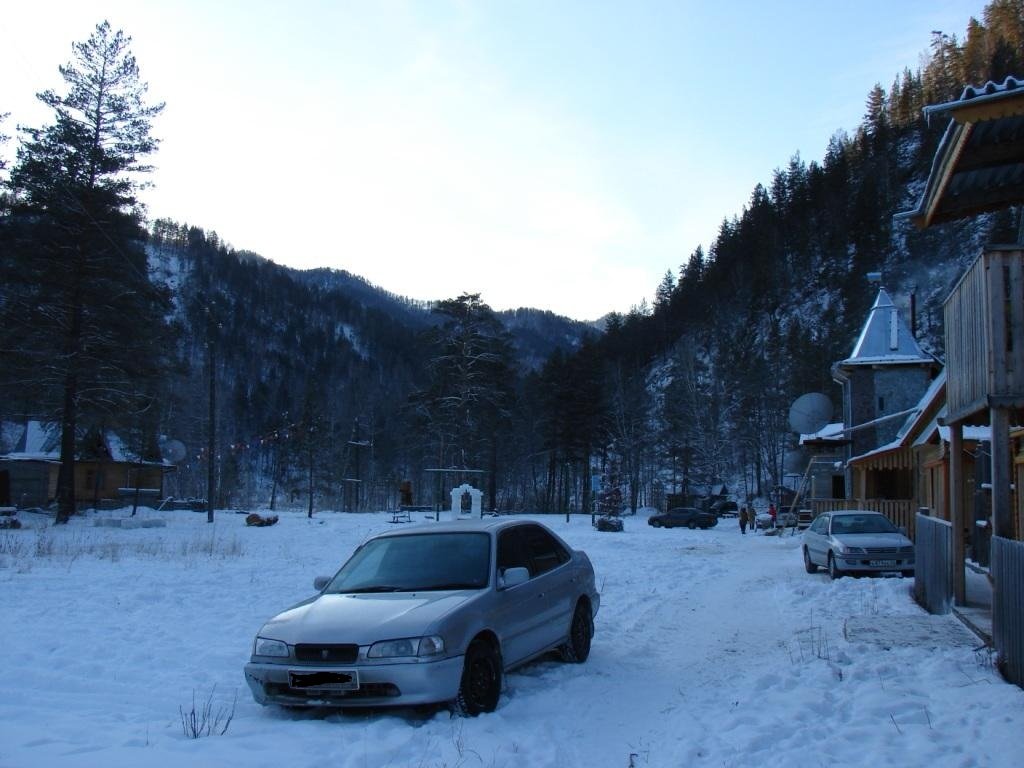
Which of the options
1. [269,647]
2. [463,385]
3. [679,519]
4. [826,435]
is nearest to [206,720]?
[269,647]

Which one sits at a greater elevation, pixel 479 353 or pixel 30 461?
pixel 479 353

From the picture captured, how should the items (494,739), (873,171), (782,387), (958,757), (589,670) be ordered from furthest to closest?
1. (873,171)
2. (782,387)
3. (589,670)
4. (494,739)
5. (958,757)

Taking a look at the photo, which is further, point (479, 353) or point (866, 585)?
point (479, 353)

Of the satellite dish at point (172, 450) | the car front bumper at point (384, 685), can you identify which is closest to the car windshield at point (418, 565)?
the car front bumper at point (384, 685)

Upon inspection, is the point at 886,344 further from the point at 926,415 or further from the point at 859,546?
the point at 859,546

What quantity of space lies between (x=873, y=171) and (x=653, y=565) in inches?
4184

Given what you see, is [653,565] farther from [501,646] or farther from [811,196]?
[811,196]

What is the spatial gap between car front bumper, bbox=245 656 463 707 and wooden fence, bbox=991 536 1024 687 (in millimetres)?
4678

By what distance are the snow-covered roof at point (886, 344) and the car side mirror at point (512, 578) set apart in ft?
106

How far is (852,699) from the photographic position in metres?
6.84

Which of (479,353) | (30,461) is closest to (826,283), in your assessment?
(479,353)

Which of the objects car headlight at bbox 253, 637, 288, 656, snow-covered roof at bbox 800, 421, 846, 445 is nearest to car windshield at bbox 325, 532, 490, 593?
car headlight at bbox 253, 637, 288, 656

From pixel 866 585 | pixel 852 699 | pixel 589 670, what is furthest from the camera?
pixel 866 585

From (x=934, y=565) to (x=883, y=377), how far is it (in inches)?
1078
